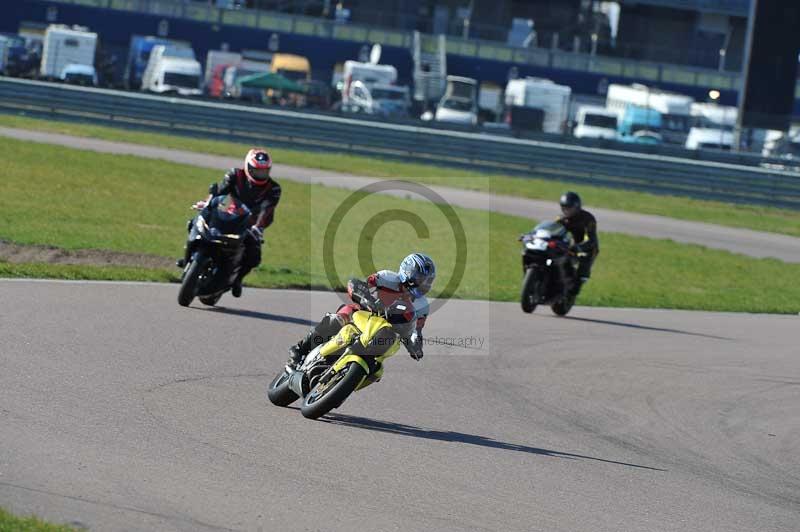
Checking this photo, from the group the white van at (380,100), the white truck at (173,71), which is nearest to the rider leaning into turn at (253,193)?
the white van at (380,100)

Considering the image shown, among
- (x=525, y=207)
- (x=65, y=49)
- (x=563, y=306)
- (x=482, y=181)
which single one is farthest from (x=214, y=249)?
(x=65, y=49)

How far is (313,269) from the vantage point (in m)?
18.2

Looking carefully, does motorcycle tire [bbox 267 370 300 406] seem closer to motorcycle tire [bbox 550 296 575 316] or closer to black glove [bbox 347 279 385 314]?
black glove [bbox 347 279 385 314]

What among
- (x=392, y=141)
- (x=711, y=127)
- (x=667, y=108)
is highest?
(x=667, y=108)

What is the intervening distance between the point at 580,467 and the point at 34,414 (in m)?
3.40

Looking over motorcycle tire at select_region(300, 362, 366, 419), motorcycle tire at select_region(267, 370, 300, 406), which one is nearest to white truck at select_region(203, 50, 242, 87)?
motorcycle tire at select_region(267, 370, 300, 406)

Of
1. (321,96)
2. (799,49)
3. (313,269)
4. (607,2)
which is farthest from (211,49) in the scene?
(313,269)

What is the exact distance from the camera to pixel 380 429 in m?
8.76

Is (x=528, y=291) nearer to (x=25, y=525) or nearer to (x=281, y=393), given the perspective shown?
(x=281, y=393)

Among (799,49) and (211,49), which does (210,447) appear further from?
(211,49)

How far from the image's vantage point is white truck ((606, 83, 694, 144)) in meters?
50.3

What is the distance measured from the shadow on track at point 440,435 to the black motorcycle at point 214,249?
14.0 feet

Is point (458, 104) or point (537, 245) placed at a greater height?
point (458, 104)

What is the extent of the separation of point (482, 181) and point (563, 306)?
54.4 ft
